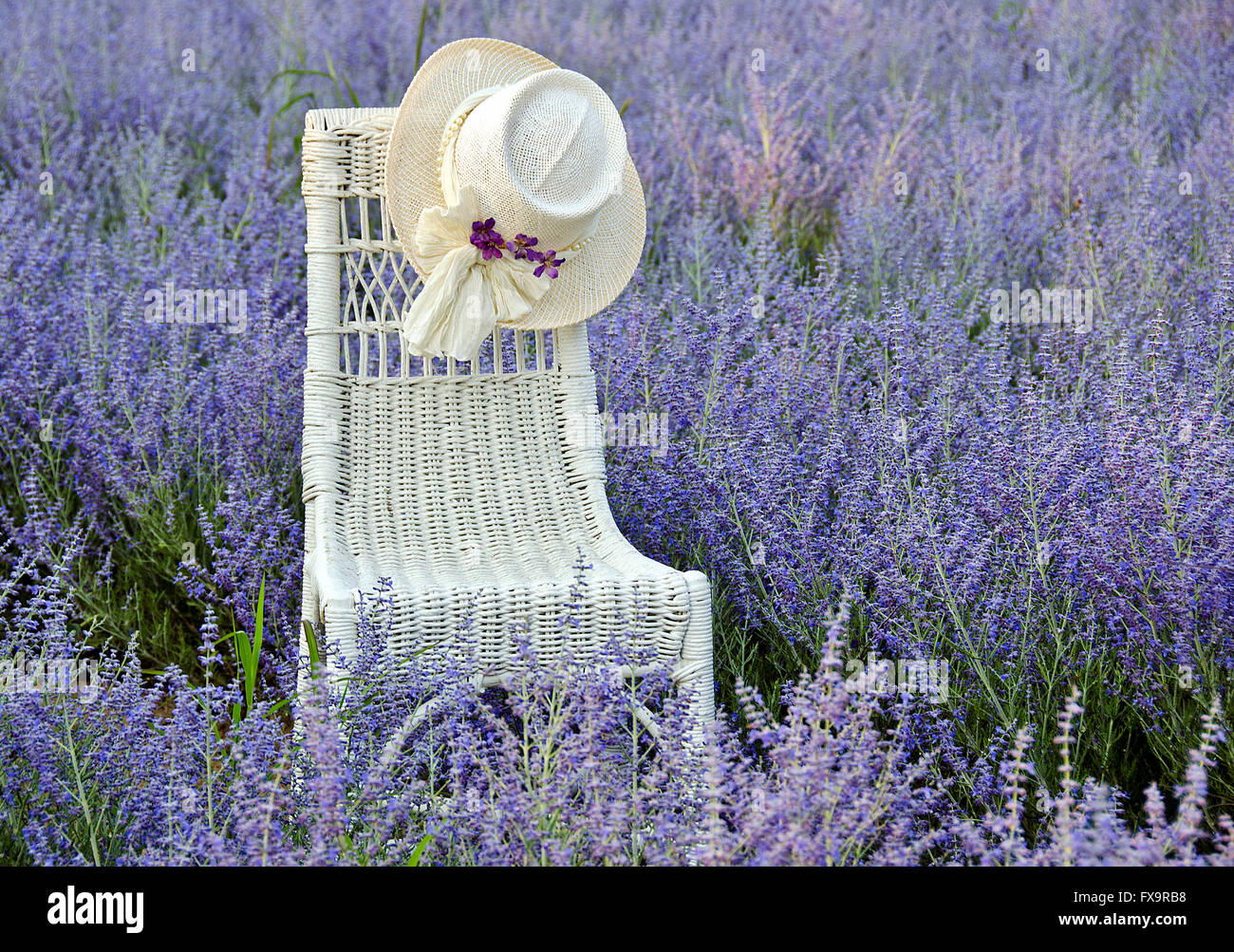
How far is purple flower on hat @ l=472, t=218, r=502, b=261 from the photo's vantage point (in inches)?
91.7

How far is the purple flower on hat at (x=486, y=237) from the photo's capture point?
2328 mm

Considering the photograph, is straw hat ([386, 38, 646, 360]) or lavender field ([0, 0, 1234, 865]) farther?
straw hat ([386, 38, 646, 360])

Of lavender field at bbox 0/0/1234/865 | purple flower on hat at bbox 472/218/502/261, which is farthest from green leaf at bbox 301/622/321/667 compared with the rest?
purple flower on hat at bbox 472/218/502/261

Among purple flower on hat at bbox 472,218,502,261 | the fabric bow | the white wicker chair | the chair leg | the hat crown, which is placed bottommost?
the chair leg

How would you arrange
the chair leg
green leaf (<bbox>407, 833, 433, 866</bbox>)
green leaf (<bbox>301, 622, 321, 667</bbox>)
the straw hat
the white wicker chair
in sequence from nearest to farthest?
1. green leaf (<bbox>407, 833, 433, 866</bbox>)
2. green leaf (<bbox>301, 622, 321, 667</bbox>)
3. the chair leg
4. the straw hat
5. the white wicker chair

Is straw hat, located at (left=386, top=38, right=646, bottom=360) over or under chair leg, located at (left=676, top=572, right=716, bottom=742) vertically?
over

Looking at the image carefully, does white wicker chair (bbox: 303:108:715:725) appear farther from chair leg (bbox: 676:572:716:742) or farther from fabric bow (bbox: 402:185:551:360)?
fabric bow (bbox: 402:185:551:360)

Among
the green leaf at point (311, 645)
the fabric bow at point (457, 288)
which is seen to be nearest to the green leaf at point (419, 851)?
the green leaf at point (311, 645)

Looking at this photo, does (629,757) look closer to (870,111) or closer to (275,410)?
(275,410)

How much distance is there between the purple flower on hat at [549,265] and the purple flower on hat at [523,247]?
0.04 ft

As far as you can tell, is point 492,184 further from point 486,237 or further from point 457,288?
point 457,288

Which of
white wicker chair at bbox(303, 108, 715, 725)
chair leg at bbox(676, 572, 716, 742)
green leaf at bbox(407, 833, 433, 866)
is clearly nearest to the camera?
green leaf at bbox(407, 833, 433, 866)
